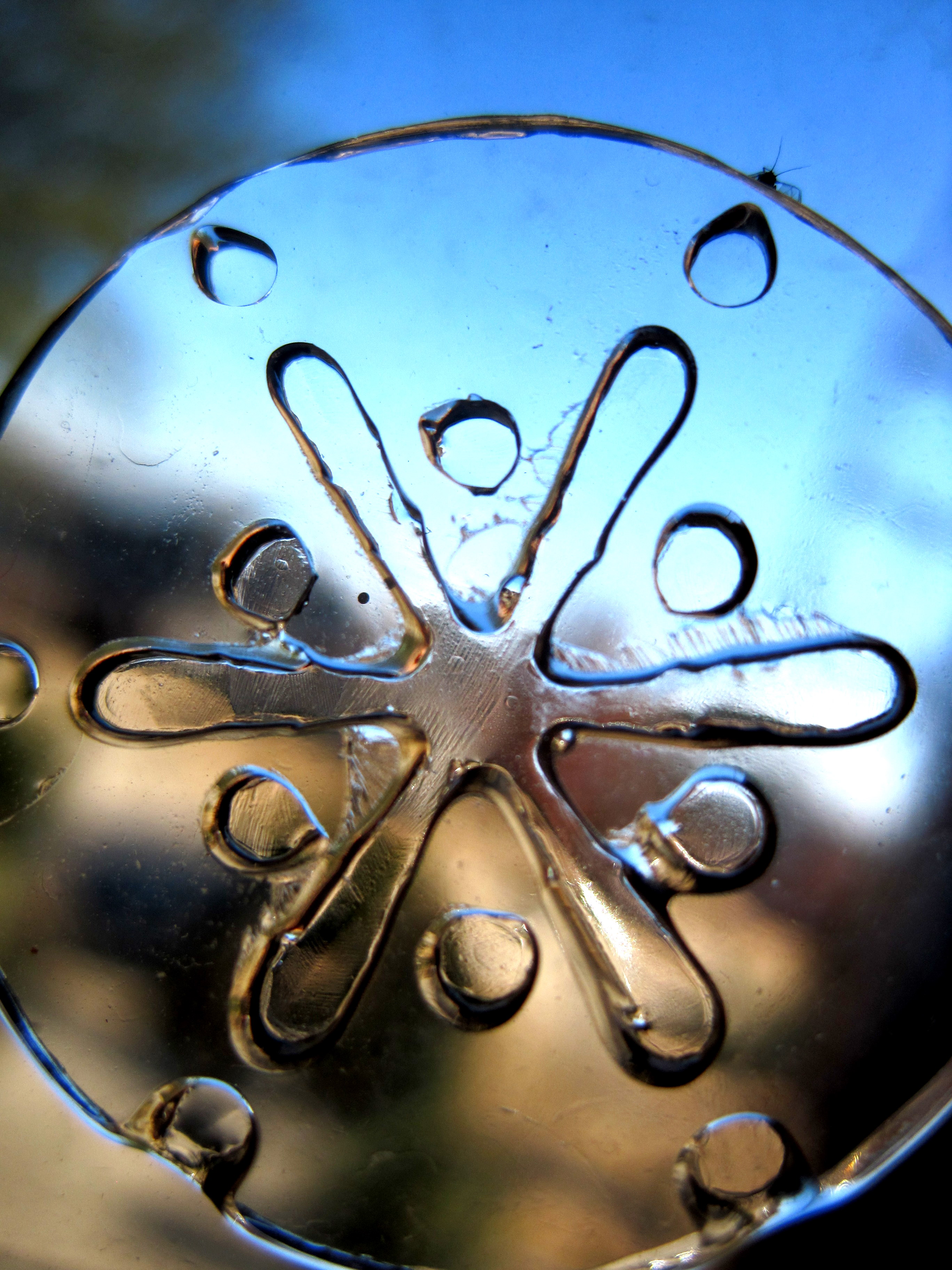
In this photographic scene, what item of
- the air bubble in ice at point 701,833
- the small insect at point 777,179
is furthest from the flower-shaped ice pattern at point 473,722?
the small insect at point 777,179

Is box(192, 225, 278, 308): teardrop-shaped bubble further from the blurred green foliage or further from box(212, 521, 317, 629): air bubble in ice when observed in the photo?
box(212, 521, 317, 629): air bubble in ice

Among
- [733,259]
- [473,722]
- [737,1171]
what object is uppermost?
[733,259]

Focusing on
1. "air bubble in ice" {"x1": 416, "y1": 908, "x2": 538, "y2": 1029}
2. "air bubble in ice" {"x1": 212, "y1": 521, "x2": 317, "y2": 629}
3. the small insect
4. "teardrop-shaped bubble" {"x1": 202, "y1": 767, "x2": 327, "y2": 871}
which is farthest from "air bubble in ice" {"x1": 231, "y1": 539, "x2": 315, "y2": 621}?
the small insect

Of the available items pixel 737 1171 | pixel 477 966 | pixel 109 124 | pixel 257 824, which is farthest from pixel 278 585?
pixel 737 1171

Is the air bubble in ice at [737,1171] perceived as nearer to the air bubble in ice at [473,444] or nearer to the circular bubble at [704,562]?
the circular bubble at [704,562]

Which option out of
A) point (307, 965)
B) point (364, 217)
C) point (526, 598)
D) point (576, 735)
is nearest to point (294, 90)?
point (364, 217)

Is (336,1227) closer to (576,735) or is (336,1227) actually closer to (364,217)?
(576,735)

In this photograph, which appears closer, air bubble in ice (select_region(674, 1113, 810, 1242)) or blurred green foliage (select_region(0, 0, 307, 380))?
air bubble in ice (select_region(674, 1113, 810, 1242))

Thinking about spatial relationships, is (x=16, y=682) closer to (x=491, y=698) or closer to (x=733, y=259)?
(x=491, y=698)
